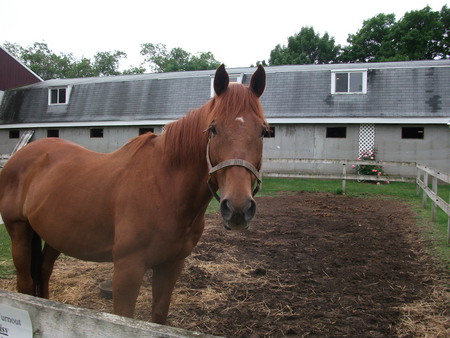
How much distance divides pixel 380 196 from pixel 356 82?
772 cm

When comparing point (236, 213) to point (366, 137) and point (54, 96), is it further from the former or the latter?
point (54, 96)

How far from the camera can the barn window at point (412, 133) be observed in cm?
1507

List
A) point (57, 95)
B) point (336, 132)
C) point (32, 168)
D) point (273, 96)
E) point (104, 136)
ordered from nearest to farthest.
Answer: point (32, 168)
point (336, 132)
point (273, 96)
point (104, 136)
point (57, 95)

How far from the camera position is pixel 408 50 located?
1176 inches

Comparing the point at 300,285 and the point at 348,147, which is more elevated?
the point at 348,147

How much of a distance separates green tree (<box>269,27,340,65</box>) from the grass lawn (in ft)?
76.0

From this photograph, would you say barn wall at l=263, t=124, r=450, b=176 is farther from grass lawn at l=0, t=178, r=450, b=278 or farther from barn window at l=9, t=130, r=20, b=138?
barn window at l=9, t=130, r=20, b=138

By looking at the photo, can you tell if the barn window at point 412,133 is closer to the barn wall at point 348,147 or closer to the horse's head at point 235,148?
the barn wall at point 348,147

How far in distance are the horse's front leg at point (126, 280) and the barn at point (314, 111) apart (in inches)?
428

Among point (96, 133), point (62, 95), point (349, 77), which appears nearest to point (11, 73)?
point (62, 95)

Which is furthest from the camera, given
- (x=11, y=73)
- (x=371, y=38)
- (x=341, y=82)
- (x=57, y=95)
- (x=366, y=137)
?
A: (x=371, y=38)

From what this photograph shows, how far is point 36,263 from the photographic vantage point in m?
3.07

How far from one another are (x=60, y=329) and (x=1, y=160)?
17538mm

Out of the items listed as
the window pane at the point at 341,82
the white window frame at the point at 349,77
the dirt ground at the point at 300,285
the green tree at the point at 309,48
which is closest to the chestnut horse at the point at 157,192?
the dirt ground at the point at 300,285
